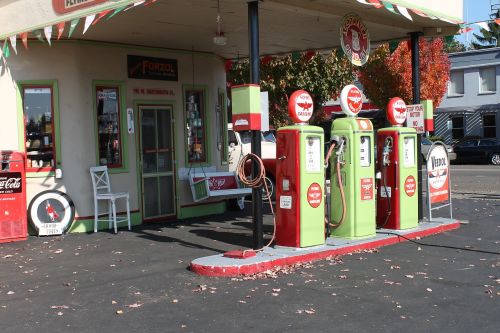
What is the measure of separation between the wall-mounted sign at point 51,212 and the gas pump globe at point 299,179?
4255mm

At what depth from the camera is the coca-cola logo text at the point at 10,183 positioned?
31.2 feet

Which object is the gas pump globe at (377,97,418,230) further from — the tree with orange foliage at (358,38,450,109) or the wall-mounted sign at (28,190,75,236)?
the tree with orange foliage at (358,38,450,109)

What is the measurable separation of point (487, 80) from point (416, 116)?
28.2 metres

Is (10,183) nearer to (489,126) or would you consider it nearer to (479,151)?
(479,151)

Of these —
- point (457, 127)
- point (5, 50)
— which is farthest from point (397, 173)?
point (457, 127)

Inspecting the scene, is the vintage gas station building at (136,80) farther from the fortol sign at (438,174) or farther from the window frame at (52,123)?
the fortol sign at (438,174)

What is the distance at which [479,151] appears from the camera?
95.7 ft

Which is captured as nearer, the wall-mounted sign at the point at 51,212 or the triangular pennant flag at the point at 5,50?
the triangular pennant flag at the point at 5,50

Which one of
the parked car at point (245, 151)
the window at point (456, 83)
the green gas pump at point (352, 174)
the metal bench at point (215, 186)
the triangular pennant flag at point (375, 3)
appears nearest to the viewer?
the triangular pennant flag at point (375, 3)

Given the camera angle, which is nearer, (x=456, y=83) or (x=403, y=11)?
(x=403, y=11)

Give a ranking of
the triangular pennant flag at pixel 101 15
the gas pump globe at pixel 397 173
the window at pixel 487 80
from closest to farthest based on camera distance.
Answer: the triangular pennant flag at pixel 101 15
the gas pump globe at pixel 397 173
the window at pixel 487 80

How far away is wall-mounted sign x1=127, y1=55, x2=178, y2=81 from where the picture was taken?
35.7ft

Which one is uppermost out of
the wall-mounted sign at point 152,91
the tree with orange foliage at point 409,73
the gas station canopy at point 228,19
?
the tree with orange foliage at point 409,73

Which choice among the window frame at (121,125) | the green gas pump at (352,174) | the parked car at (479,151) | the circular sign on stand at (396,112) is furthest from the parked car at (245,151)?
the parked car at (479,151)
